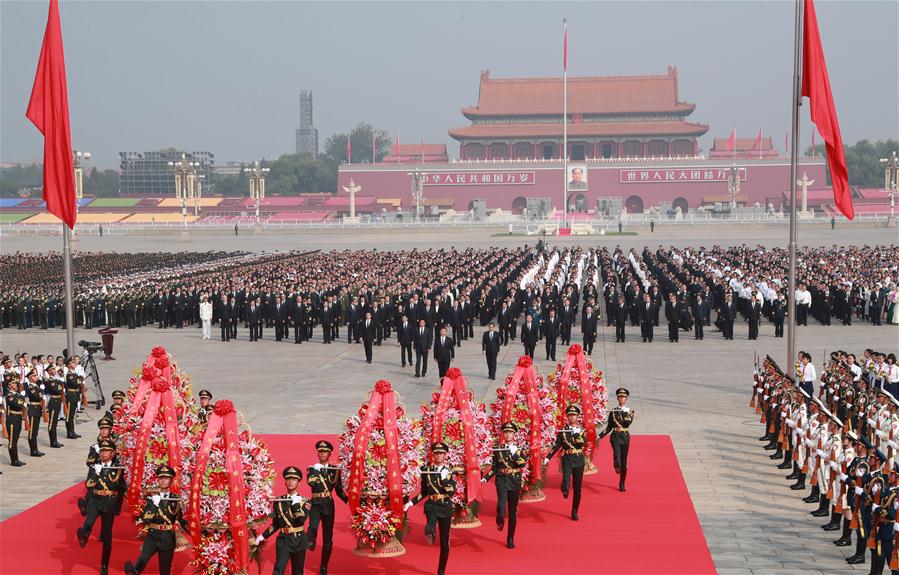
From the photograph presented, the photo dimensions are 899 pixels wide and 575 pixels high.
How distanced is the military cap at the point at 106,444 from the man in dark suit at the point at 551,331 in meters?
11.3

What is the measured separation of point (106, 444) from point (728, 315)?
1609 cm

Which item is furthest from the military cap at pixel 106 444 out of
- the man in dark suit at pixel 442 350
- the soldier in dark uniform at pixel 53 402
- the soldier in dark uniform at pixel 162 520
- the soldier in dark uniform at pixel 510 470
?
the man in dark suit at pixel 442 350

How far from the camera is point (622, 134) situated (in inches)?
3693

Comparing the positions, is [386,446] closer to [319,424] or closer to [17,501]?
[17,501]

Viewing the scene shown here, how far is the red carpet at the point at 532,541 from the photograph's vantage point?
8734mm

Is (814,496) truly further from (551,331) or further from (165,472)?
(551,331)

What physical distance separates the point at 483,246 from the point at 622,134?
43.2 metres

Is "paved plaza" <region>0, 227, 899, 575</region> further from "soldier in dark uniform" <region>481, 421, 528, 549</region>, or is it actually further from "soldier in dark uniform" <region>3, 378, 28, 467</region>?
"soldier in dark uniform" <region>481, 421, 528, 549</region>

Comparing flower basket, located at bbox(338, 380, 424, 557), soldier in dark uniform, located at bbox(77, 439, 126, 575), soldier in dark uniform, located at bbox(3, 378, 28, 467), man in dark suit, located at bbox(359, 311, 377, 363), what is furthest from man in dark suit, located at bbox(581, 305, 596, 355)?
soldier in dark uniform, located at bbox(77, 439, 126, 575)

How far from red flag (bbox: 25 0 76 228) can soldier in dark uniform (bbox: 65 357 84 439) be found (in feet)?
7.18

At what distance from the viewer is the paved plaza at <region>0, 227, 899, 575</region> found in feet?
31.7

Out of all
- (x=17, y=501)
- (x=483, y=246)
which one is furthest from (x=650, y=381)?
(x=483, y=246)

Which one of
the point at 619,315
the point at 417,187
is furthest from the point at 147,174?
the point at 619,315

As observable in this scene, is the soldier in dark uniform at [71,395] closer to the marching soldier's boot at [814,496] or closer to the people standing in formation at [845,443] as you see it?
the people standing in formation at [845,443]
